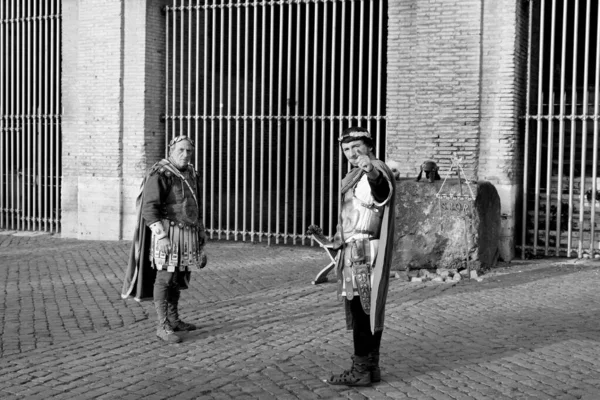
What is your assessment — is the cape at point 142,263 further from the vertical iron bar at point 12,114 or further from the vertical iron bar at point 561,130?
the vertical iron bar at point 12,114

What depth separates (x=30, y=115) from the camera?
47.9 ft

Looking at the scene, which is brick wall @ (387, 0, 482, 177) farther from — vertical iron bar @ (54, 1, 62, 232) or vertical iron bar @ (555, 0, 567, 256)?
vertical iron bar @ (54, 1, 62, 232)

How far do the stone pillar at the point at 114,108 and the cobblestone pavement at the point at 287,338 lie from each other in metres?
3.25

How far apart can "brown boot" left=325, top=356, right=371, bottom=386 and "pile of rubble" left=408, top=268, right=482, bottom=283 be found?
418 centimetres

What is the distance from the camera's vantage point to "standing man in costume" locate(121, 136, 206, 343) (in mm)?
6359

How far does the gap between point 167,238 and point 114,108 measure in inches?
297

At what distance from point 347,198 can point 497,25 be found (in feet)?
20.8

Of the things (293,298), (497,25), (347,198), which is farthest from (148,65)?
(347,198)

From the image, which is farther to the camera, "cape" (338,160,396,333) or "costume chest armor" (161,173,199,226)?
"costume chest armor" (161,173,199,226)

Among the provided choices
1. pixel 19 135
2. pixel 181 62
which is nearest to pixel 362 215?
pixel 181 62

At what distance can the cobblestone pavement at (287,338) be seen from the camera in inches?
203

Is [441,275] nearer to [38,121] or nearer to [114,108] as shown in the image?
[114,108]

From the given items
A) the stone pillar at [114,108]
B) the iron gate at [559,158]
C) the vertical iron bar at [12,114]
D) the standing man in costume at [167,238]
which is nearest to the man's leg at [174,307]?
the standing man in costume at [167,238]

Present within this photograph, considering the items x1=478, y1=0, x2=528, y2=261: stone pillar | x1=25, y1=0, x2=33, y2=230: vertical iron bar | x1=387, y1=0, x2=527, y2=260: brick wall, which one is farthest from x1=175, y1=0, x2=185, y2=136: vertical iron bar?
x1=478, y1=0, x2=528, y2=261: stone pillar
